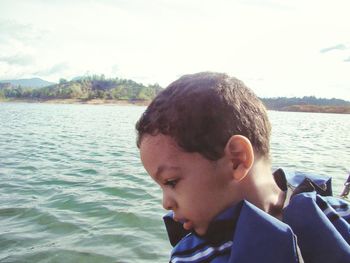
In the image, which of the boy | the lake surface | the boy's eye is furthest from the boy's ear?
the lake surface

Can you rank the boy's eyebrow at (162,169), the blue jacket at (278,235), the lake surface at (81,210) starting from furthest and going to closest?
the lake surface at (81,210) → the boy's eyebrow at (162,169) → the blue jacket at (278,235)

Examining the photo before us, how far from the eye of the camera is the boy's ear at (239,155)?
1.58m

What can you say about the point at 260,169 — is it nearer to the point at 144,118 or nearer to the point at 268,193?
the point at 268,193

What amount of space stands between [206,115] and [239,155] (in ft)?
0.66

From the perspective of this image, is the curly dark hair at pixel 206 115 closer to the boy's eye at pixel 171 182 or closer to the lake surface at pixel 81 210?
the boy's eye at pixel 171 182

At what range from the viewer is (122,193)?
7.29 meters

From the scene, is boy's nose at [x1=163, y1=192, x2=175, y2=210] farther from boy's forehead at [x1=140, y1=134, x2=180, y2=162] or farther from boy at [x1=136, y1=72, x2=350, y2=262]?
boy's forehead at [x1=140, y1=134, x2=180, y2=162]

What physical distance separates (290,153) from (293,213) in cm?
1292

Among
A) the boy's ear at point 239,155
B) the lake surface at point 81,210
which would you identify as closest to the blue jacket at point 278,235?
the boy's ear at point 239,155

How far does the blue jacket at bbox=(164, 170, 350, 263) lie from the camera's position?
4.68ft

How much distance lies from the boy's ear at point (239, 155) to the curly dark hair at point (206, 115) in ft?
0.09

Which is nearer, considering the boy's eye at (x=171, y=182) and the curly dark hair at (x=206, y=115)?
the curly dark hair at (x=206, y=115)

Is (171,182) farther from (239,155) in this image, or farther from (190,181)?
(239,155)

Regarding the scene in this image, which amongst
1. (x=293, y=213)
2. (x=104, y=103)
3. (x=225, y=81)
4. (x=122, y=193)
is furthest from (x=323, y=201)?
(x=104, y=103)
